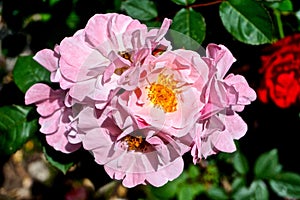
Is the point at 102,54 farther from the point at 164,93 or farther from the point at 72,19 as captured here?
the point at 72,19

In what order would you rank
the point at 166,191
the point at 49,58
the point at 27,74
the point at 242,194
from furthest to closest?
1. the point at 166,191
2. the point at 242,194
3. the point at 27,74
4. the point at 49,58

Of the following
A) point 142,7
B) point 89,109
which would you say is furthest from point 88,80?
point 142,7

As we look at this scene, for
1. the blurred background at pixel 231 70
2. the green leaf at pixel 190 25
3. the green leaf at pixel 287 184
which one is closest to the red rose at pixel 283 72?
the blurred background at pixel 231 70

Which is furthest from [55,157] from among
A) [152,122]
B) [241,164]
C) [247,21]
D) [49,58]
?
[241,164]

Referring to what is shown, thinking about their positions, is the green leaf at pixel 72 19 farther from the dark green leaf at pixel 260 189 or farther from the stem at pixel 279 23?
the dark green leaf at pixel 260 189

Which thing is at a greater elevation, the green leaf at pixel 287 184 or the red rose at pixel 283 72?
the red rose at pixel 283 72
